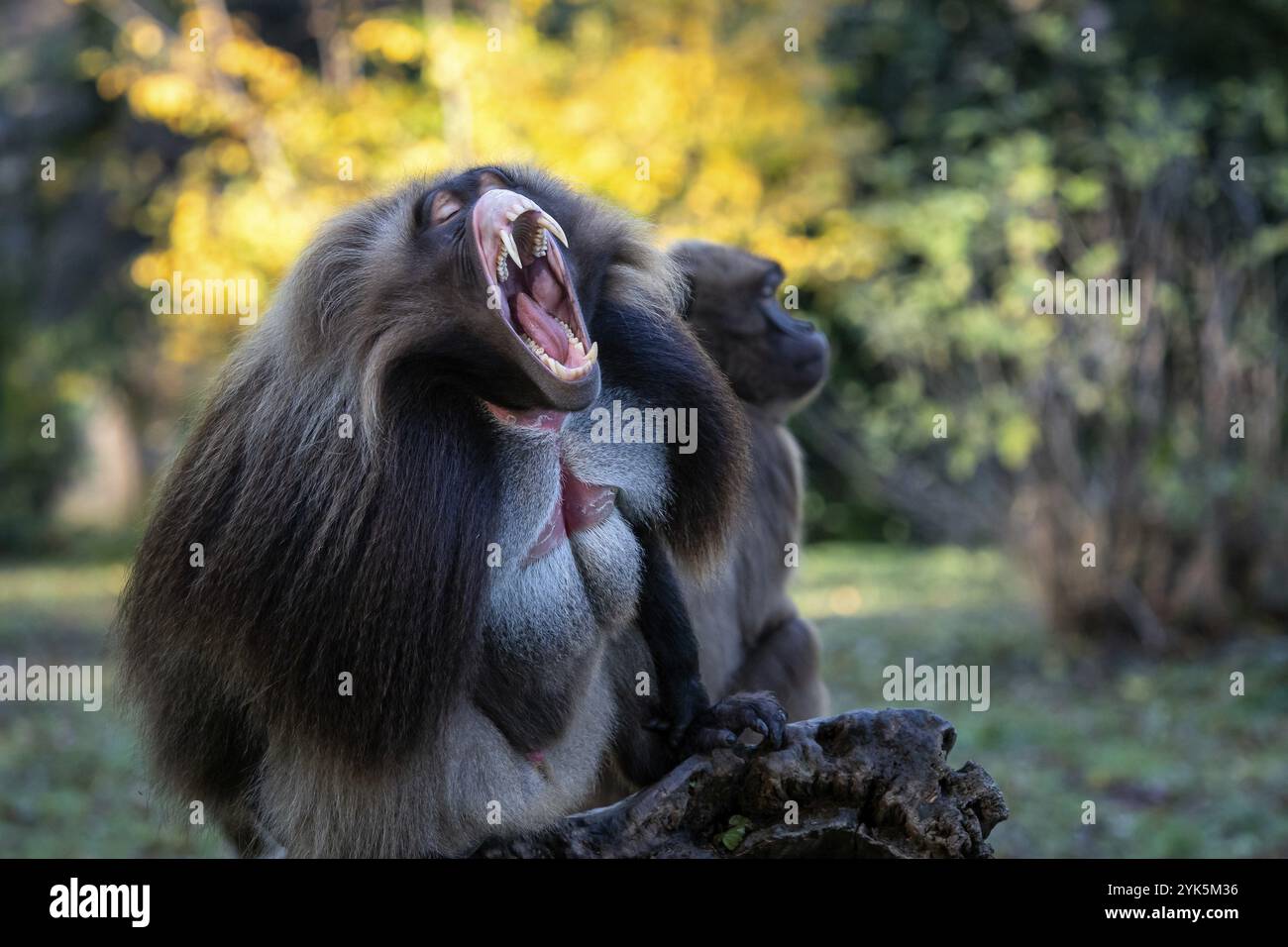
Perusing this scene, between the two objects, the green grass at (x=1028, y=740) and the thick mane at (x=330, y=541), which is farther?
the green grass at (x=1028, y=740)

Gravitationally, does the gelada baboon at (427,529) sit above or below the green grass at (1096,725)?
above

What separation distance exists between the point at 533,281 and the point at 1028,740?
217 inches

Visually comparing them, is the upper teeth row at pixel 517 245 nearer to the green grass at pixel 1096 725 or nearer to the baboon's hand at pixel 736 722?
the baboon's hand at pixel 736 722

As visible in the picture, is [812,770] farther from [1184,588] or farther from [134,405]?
[134,405]

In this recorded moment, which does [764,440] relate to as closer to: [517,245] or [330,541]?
[517,245]

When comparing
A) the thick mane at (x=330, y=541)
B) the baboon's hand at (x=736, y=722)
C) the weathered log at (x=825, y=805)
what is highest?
the thick mane at (x=330, y=541)

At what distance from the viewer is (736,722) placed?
137 inches

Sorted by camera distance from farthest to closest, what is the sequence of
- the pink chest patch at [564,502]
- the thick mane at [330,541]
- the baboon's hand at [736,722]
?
the baboon's hand at [736,722] < the pink chest patch at [564,502] < the thick mane at [330,541]

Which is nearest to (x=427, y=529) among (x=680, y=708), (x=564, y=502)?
(x=564, y=502)

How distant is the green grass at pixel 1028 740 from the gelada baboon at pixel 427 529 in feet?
2.16

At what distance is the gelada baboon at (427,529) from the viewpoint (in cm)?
305

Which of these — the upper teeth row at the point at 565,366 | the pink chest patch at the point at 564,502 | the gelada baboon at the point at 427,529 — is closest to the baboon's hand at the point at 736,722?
the gelada baboon at the point at 427,529

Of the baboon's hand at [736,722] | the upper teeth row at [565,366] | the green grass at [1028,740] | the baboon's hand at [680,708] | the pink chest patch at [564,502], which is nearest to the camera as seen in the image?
the upper teeth row at [565,366]

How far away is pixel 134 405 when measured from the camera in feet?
61.5
